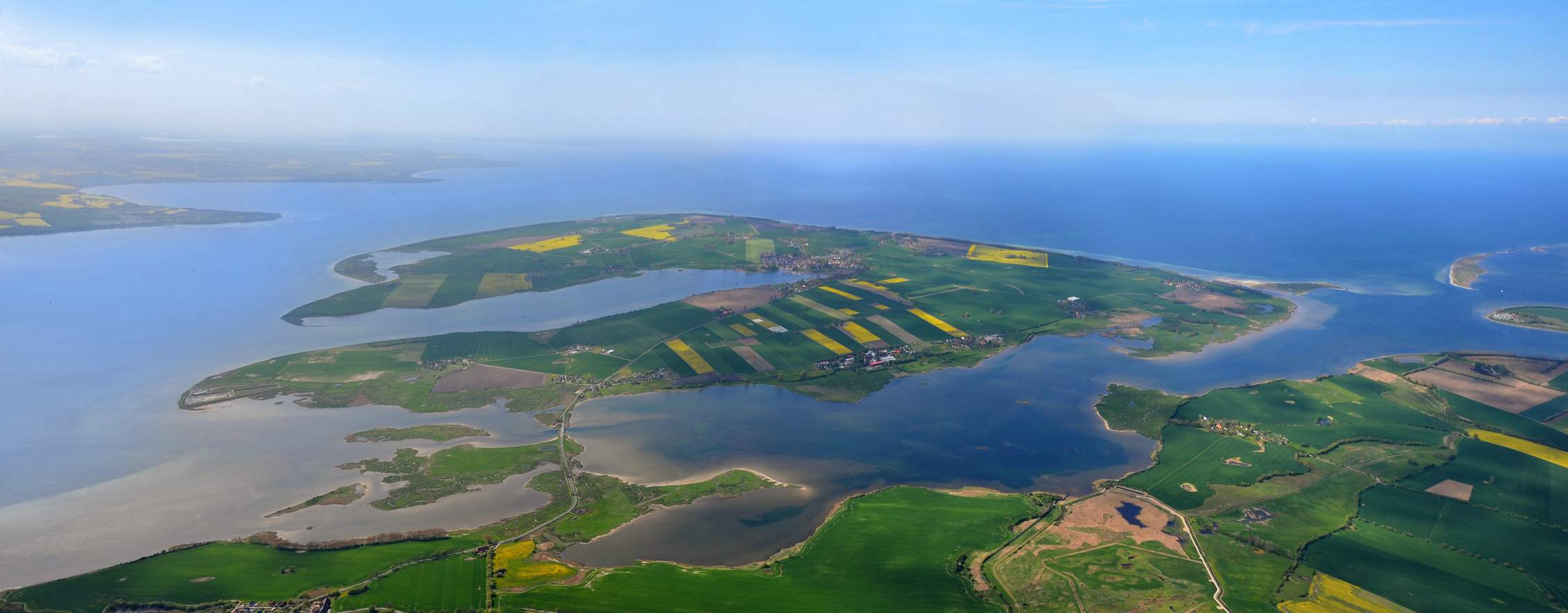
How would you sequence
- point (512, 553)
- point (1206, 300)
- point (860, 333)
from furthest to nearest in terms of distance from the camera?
point (1206, 300) < point (860, 333) < point (512, 553)

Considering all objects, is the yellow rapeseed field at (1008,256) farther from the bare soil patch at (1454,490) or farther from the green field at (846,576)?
the green field at (846,576)

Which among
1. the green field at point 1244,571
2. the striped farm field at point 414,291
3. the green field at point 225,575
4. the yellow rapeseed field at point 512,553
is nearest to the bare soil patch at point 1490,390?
the green field at point 1244,571

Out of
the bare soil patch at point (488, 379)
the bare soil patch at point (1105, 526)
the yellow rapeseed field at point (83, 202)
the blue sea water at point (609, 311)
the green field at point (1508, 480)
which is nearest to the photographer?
the bare soil patch at point (1105, 526)

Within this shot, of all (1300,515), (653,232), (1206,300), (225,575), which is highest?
(653,232)

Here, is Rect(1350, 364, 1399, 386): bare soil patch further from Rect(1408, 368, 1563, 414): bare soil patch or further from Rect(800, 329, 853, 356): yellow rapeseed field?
Rect(800, 329, 853, 356): yellow rapeseed field

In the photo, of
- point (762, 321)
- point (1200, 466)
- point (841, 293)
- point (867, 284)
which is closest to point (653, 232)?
point (867, 284)

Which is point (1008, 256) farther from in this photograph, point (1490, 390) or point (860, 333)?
point (1490, 390)

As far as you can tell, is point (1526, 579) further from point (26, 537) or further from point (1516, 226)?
point (1516, 226)

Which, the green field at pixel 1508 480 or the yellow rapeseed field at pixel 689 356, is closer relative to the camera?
the green field at pixel 1508 480
